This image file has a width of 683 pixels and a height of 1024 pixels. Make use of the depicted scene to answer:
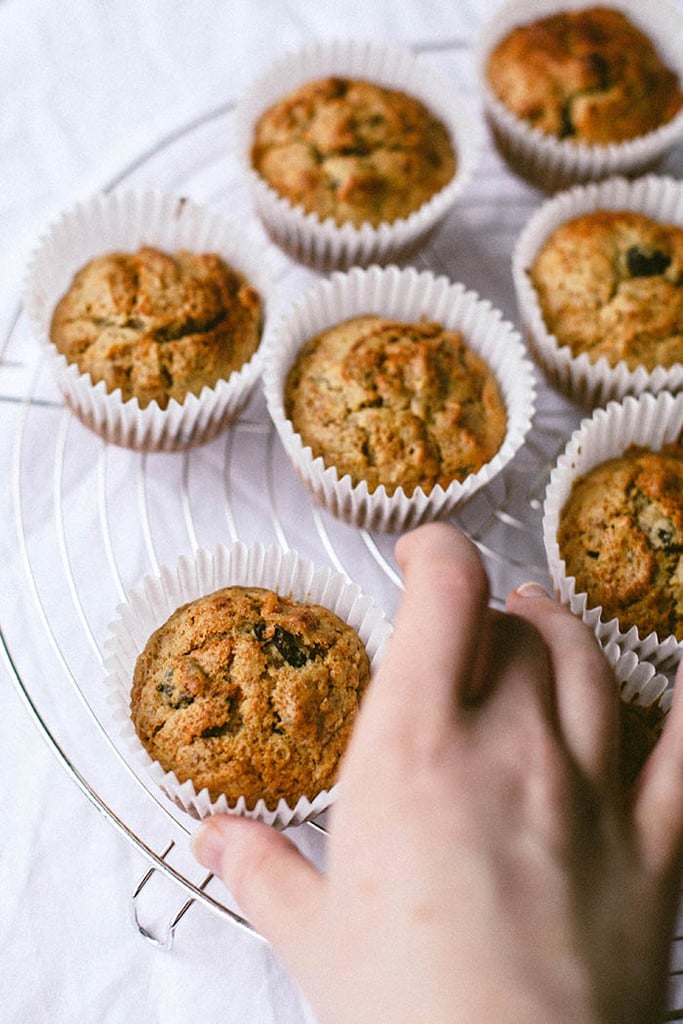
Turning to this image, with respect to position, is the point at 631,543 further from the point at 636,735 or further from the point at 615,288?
the point at 615,288

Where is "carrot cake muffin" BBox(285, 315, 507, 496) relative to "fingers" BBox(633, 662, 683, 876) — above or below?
below

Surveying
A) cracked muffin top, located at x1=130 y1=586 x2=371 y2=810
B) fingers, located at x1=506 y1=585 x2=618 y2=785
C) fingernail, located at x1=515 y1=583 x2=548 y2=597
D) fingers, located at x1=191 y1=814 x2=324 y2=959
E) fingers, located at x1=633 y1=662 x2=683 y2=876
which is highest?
fingers, located at x1=506 y1=585 x2=618 y2=785

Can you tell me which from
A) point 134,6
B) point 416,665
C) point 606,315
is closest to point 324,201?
point 606,315

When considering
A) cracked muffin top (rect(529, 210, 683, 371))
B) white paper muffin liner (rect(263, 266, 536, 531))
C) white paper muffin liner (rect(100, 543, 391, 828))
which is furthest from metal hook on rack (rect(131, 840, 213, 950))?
cracked muffin top (rect(529, 210, 683, 371))

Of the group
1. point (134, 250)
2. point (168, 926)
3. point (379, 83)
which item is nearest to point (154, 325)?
point (134, 250)

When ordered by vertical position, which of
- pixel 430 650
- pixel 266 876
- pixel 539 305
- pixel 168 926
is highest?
pixel 430 650

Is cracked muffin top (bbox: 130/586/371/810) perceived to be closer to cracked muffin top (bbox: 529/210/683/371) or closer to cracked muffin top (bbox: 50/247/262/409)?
cracked muffin top (bbox: 50/247/262/409)

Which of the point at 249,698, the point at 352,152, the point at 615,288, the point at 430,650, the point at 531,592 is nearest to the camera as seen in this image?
the point at 430,650
